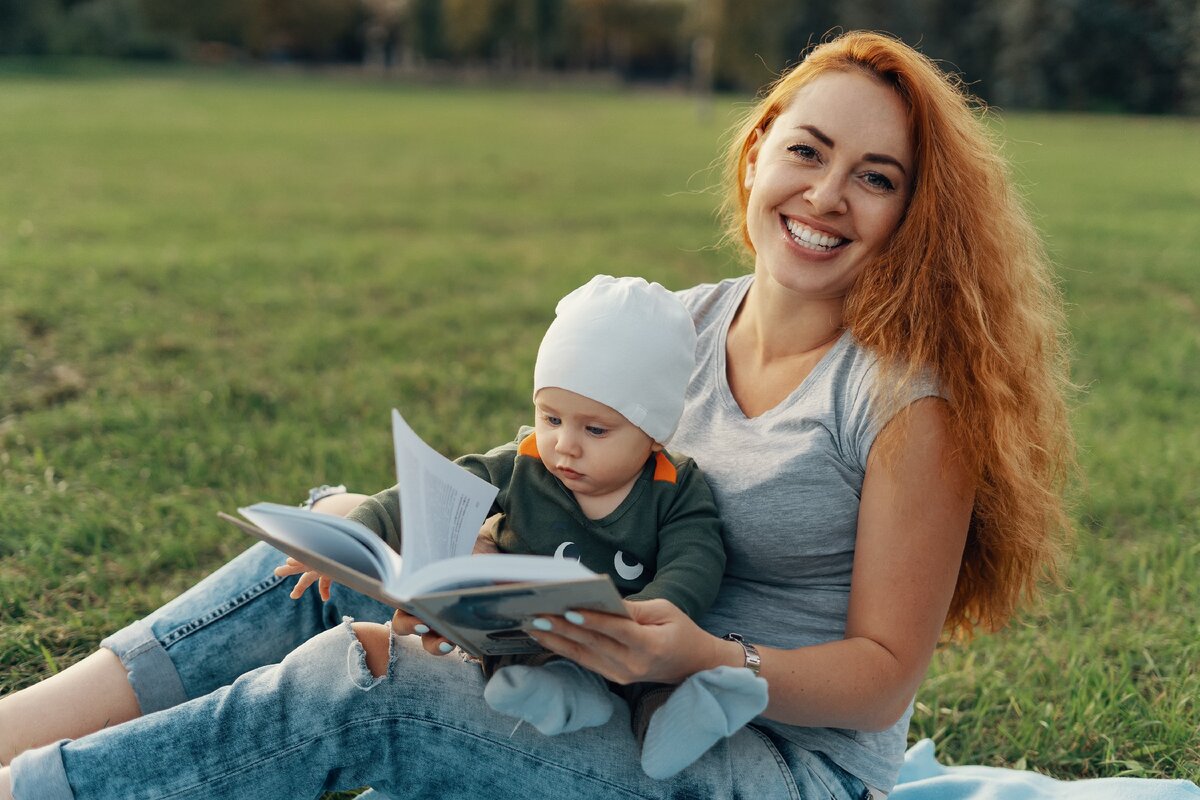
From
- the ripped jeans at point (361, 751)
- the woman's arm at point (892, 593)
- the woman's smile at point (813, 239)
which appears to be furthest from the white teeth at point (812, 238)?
the ripped jeans at point (361, 751)

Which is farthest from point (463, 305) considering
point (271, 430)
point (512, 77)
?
point (512, 77)

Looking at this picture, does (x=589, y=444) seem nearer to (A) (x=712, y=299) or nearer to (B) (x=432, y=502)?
(B) (x=432, y=502)

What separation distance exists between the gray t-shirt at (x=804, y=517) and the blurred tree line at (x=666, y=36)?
822 mm

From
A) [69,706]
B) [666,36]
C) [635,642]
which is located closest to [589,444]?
[635,642]

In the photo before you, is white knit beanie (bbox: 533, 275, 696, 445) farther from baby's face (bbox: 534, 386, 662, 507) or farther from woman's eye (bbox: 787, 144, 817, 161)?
woman's eye (bbox: 787, 144, 817, 161)

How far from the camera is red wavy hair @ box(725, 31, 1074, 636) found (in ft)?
6.51

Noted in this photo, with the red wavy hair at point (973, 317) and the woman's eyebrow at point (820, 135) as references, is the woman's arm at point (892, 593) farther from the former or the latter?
the woman's eyebrow at point (820, 135)

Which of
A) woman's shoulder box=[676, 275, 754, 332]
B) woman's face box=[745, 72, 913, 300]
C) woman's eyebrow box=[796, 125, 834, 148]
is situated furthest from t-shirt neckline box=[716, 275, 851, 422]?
woman's eyebrow box=[796, 125, 834, 148]

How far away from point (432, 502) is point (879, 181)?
107 cm

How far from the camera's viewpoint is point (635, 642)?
1.63 metres

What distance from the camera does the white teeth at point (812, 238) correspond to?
2.20 m

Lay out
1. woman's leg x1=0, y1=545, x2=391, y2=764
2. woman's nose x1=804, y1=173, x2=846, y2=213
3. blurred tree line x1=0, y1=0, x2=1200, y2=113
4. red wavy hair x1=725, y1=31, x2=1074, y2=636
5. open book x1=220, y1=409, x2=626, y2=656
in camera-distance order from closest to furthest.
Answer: open book x1=220, y1=409, x2=626, y2=656, red wavy hair x1=725, y1=31, x2=1074, y2=636, woman's nose x1=804, y1=173, x2=846, y2=213, woman's leg x1=0, y1=545, x2=391, y2=764, blurred tree line x1=0, y1=0, x2=1200, y2=113

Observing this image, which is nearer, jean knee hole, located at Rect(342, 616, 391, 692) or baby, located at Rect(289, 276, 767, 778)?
jean knee hole, located at Rect(342, 616, 391, 692)

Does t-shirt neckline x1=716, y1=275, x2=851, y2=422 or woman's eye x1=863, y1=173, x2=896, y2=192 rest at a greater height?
woman's eye x1=863, y1=173, x2=896, y2=192
